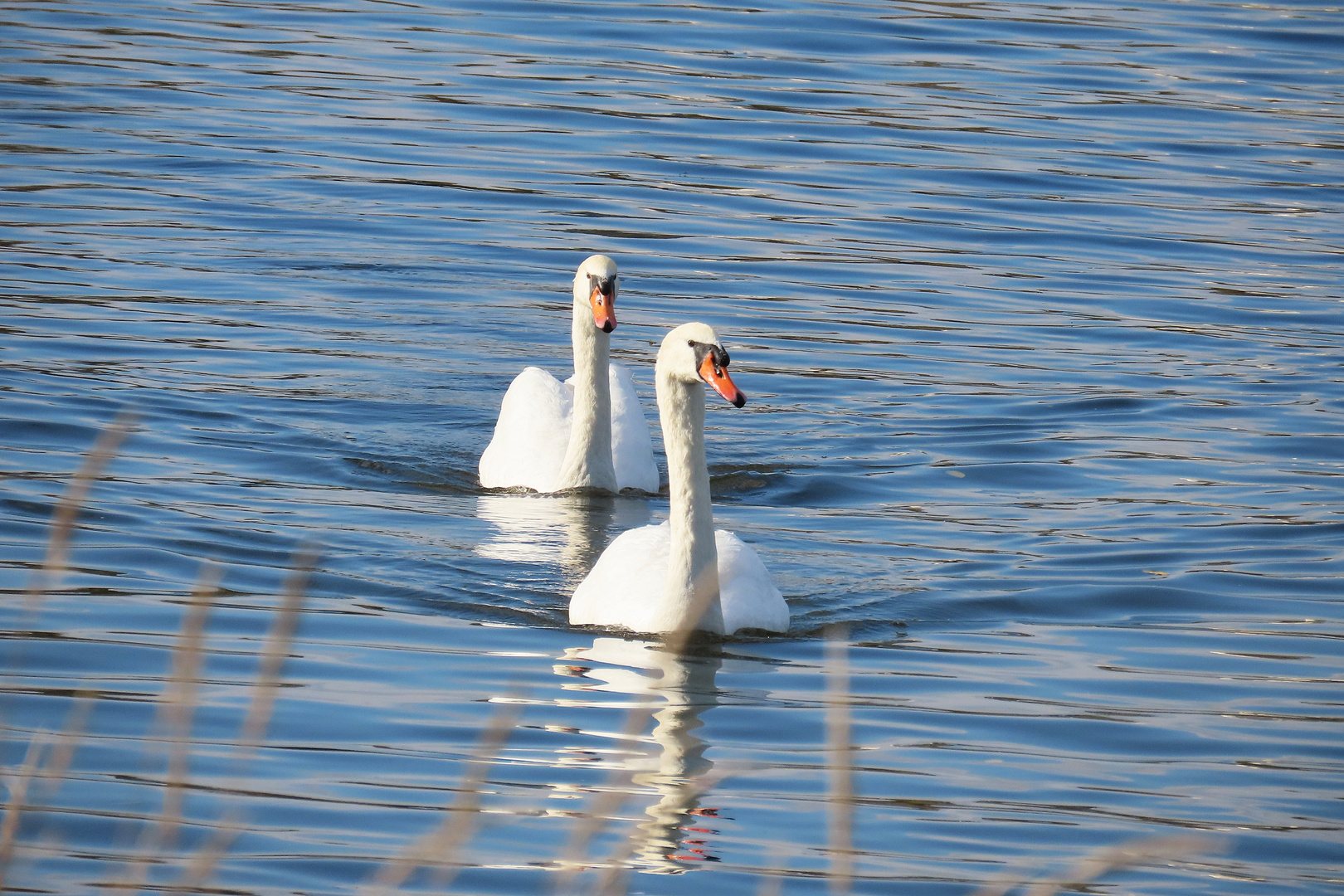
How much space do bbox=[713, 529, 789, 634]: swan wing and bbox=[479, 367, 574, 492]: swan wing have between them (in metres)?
2.84

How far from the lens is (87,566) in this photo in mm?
8633

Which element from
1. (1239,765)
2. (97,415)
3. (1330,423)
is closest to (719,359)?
(1239,765)

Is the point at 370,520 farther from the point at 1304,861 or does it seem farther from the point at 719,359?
the point at 1304,861

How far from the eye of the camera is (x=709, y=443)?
473 inches

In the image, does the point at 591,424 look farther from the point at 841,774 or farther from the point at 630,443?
the point at 841,774

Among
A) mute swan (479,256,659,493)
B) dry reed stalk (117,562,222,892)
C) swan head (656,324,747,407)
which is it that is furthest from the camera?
mute swan (479,256,659,493)

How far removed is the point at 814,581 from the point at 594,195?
361 inches

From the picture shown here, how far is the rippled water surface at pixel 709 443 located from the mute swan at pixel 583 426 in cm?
23

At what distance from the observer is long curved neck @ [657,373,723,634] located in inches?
322

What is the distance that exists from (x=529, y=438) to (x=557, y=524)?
3.43 feet

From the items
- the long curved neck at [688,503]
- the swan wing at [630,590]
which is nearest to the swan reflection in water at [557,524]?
the swan wing at [630,590]

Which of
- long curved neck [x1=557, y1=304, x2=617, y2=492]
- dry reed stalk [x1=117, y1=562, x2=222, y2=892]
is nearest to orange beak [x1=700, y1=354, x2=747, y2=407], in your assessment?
long curved neck [x1=557, y1=304, x2=617, y2=492]

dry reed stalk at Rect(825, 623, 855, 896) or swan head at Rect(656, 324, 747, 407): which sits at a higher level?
swan head at Rect(656, 324, 747, 407)

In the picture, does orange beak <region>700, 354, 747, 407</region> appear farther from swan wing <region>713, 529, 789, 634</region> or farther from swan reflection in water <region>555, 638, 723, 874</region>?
swan reflection in water <region>555, 638, 723, 874</region>
